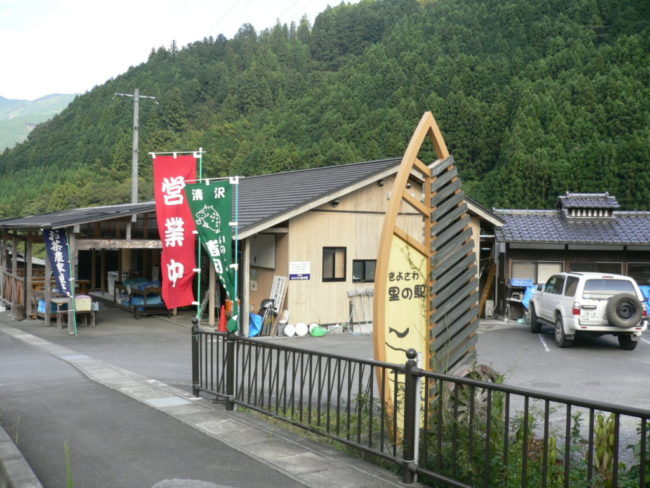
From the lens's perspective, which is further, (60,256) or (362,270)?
(362,270)

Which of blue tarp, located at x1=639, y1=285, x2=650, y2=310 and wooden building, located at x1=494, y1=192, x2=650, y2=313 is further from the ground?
wooden building, located at x1=494, y1=192, x2=650, y2=313

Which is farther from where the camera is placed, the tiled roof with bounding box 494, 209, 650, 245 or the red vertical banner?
the tiled roof with bounding box 494, 209, 650, 245

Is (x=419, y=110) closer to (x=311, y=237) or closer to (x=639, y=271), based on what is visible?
(x=639, y=271)

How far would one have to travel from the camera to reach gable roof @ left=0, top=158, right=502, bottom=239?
16797mm

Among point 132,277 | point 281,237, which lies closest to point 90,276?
point 132,277

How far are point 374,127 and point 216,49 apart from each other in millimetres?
50615

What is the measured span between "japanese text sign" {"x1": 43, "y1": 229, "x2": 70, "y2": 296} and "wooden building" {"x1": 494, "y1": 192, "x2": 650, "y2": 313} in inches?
499

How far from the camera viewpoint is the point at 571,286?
51.3 ft

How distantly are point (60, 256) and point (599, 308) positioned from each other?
13468 millimetres

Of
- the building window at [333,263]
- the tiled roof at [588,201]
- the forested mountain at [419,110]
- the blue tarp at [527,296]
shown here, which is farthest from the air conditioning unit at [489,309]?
the forested mountain at [419,110]

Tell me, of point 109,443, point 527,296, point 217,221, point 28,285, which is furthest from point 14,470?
point 527,296

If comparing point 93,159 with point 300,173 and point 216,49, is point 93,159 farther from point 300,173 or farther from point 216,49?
point 300,173

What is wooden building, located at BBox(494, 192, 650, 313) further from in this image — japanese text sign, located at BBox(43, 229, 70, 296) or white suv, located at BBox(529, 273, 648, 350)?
japanese text sign, located at BBox(43, 229, 70, 296)

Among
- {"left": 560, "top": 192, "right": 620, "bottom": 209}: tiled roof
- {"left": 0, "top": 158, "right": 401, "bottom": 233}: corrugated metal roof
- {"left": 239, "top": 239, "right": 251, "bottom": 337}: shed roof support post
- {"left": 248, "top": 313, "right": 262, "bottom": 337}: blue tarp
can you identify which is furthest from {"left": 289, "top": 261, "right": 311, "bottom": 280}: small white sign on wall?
{"left": 560, "top": 192, "right": 620, "bottom": 209}: tiled roof
